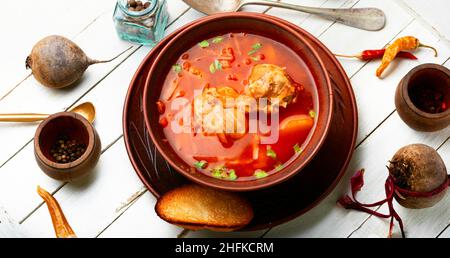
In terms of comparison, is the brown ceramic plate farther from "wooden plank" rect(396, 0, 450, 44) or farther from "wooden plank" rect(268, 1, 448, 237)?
"wooden plank" rect(396, 0, 450, 44)

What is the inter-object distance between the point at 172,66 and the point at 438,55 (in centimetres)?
117

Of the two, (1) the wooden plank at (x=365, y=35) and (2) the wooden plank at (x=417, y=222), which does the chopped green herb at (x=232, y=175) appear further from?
(1) the wooden plank at (x=365, y=35)

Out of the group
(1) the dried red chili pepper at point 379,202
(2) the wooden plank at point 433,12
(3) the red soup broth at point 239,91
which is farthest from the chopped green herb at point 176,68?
(2) the wooden plank at point 433,12

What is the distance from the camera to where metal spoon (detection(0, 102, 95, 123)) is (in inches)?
105

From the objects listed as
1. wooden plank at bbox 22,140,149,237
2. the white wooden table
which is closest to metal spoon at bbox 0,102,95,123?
the white wooden table

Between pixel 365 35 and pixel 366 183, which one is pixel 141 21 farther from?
pixel 366 183

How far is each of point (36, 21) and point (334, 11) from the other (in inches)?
51.4

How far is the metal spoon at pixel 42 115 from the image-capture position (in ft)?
8.79

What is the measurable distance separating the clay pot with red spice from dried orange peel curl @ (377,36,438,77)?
0.37 m

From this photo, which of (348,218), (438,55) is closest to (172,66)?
(348,218)

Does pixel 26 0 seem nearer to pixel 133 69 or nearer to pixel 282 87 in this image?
pixel 133 69

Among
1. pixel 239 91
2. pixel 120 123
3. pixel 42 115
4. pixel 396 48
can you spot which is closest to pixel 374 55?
pixel 396 48

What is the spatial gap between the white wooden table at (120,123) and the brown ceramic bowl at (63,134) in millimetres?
112
